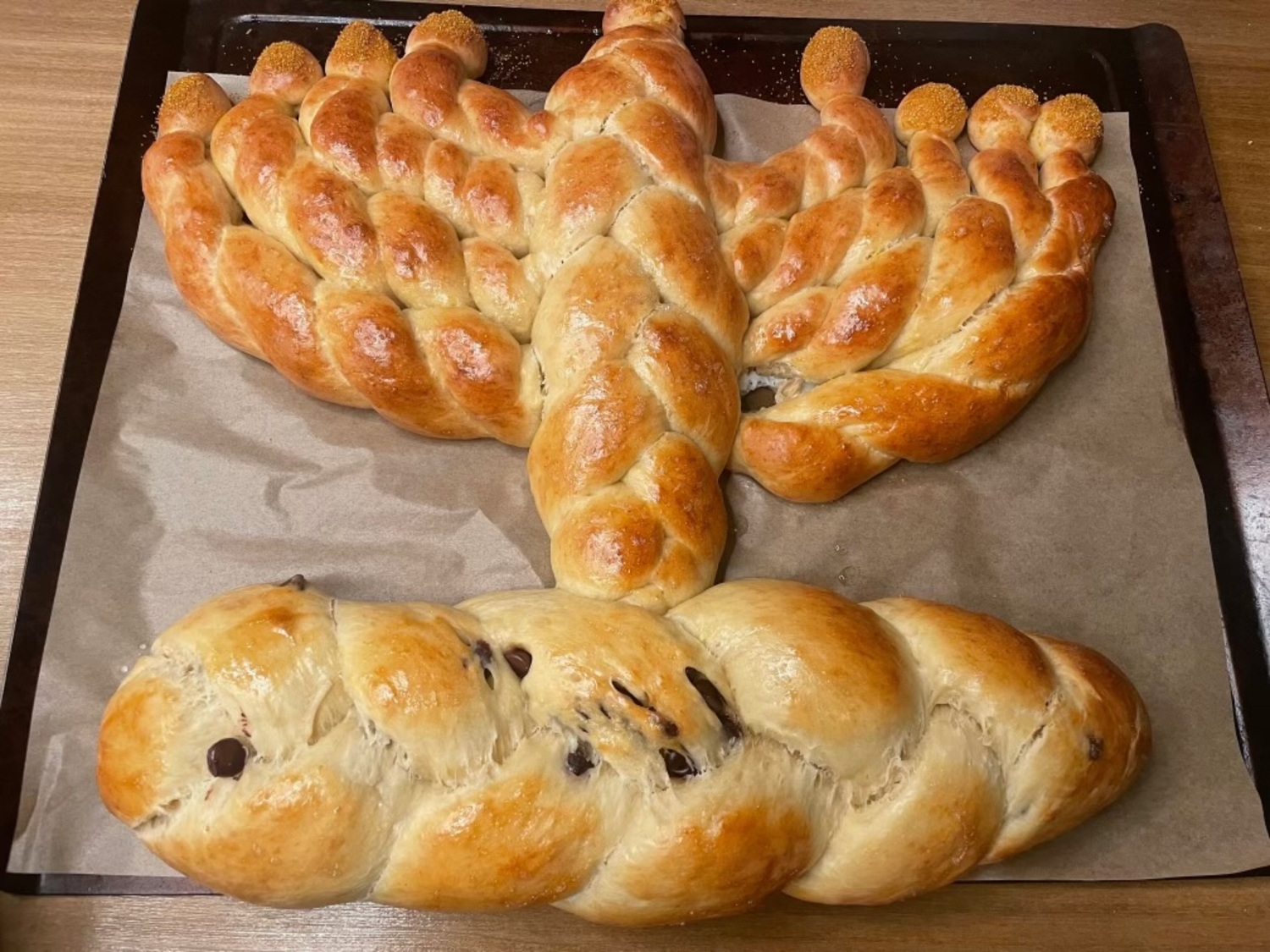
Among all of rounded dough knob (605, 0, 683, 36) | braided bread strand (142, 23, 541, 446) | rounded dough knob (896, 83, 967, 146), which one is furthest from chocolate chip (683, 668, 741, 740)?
rounded dough knob (605, 0, 683, 36)

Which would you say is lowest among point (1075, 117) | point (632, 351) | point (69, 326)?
point (69, 326)

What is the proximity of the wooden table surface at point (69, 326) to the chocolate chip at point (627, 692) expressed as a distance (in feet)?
1.22

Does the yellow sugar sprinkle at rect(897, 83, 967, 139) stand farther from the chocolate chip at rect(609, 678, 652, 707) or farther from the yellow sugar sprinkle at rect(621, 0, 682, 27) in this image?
the chocolate chip at rect(609, 678, 652, 707)

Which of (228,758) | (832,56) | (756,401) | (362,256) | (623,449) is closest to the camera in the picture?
(228,758)

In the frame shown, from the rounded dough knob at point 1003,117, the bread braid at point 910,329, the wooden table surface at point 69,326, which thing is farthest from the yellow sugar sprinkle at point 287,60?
the rounded dough knob at point 1003,117

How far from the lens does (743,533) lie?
1.39 meters

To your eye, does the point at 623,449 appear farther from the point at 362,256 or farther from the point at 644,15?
the point at 644,15

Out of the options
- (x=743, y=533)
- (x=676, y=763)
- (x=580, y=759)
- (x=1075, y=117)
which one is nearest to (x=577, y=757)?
(x=580, y=759)

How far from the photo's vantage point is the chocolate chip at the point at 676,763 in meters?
1.03

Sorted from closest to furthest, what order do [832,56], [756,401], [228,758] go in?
[228,758] → [756,401] → [832,56]

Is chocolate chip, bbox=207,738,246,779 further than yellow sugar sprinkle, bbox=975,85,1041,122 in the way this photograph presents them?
No

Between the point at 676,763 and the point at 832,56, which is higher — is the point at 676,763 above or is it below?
below

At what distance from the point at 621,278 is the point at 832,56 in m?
0.67

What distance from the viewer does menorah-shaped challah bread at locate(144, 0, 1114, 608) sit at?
1.25 meters
